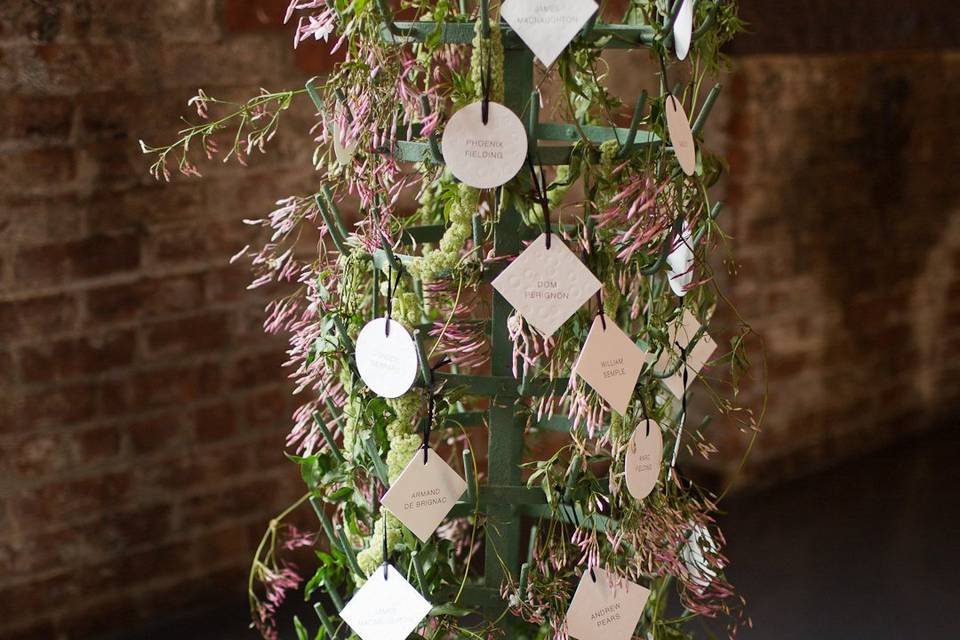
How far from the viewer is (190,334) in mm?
2551

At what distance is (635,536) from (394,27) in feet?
2.13

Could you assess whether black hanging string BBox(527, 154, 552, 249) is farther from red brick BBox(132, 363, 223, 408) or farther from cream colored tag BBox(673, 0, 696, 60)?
red brick BBox(132, 363, 223, 408)

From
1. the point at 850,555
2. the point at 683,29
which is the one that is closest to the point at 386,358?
the point at 683,29

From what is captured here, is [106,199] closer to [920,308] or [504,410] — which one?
[504,410]

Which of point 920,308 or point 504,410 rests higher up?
point 504,410

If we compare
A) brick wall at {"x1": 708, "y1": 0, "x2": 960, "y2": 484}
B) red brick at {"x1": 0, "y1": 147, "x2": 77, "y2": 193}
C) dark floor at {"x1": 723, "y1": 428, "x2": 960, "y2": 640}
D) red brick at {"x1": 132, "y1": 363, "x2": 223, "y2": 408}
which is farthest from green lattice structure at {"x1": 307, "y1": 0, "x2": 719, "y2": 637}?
brick wall at {"x1": 708, "y1": 0, "x2": 960, "y2": 484}

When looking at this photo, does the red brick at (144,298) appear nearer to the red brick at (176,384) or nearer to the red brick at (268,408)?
the red brick at (176,384)

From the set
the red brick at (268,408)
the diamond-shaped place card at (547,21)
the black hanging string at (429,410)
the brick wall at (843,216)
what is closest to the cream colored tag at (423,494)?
the black hanging string at (429,410)

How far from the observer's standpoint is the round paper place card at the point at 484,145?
1.18 m

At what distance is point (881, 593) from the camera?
2.86 m

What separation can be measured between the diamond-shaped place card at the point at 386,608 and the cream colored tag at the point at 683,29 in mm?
690

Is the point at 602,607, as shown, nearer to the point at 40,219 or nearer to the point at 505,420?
the point at 505,420

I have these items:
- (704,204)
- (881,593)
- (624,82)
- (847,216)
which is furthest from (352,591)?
(847,216)

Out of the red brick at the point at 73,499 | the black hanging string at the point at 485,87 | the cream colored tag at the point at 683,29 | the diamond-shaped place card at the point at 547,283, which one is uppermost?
the cream colored tag at the point at 683,29
